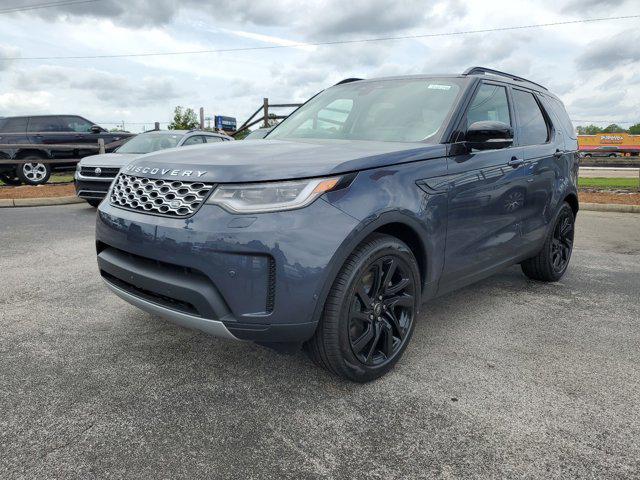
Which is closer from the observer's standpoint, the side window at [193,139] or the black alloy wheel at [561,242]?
the black alloy wheel at [561,242]

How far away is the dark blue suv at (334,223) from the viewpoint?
228 cm

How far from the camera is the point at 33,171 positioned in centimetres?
1283

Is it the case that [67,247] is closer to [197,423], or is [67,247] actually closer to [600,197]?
[197,423]

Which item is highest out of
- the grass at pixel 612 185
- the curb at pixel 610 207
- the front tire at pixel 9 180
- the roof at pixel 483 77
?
the roof at pixel 483 77

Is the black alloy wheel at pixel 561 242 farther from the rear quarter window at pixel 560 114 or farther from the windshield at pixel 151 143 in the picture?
the windshield at pixel 151 143

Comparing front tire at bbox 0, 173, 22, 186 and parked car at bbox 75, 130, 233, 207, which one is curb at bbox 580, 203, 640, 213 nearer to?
parked car at bbox 75, 130, 233, 207

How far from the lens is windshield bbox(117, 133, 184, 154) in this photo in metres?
9.94

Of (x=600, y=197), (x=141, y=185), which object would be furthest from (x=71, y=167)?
(x=600, y=197)

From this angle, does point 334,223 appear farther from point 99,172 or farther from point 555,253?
point 99,172

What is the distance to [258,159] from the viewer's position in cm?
250

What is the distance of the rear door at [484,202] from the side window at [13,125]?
42.9ft

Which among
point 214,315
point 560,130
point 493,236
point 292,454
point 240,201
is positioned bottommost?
point 292,454

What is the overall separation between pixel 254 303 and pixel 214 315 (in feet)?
0.66

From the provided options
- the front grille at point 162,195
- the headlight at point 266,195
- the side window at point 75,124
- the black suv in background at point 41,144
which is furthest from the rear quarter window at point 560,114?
the side window at point 75,124
